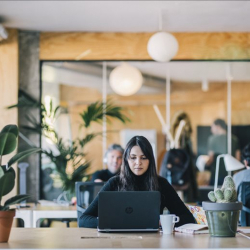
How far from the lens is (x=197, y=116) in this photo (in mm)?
8664

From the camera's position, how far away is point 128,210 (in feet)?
12.2

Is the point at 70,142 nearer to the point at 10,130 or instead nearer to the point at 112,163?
the point at 112,163

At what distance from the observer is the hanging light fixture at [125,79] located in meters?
8.55

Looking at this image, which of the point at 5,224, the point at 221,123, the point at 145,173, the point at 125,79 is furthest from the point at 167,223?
the point at 221,123

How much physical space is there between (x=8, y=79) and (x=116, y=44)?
153cm

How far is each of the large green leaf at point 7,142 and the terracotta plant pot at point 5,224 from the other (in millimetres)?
336

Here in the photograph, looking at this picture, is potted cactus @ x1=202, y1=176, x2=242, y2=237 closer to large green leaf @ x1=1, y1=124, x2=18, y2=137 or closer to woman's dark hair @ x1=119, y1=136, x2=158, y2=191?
woman's dark hair @ x1=119, y1=136, x2=158, y2=191

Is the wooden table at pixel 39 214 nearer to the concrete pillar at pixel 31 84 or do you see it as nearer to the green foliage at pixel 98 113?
the green foliage at pixel 98 113

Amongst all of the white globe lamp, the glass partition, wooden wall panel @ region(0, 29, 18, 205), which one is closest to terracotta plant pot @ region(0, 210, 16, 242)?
the white globe lamp

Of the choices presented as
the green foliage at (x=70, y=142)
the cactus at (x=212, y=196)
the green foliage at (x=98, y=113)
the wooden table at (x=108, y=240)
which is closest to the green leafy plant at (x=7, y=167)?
the wooden table at (x=108, y=240)

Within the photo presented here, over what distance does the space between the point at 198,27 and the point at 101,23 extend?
129 centimetres

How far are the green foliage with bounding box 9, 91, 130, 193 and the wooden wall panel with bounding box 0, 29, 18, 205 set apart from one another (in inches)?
5.7

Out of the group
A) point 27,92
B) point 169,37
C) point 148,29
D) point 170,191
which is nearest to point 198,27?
point 148,29

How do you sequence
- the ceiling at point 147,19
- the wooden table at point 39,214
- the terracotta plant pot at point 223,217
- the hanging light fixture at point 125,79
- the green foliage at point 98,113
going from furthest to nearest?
1. the hanging light fixture at point 125,79
2. the green foliage at point 98,113
3. the ceiling at point 147,19
4. the wooden table at point 39,214
5. the terracotta plant pot at point 223,217
